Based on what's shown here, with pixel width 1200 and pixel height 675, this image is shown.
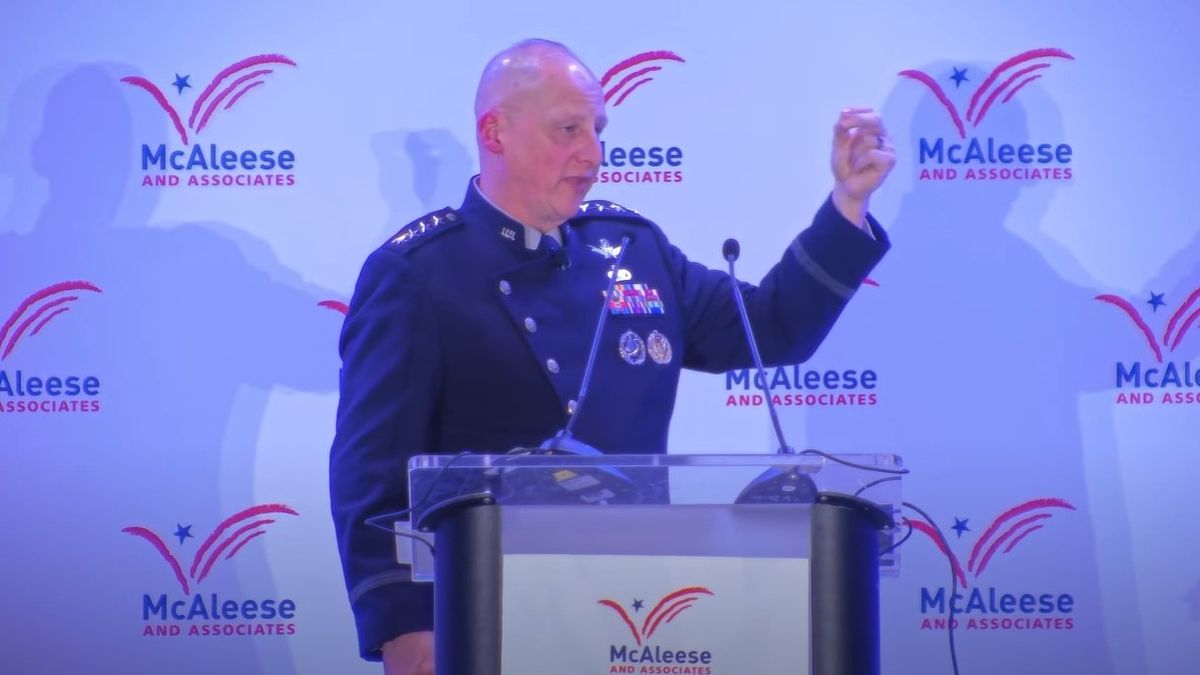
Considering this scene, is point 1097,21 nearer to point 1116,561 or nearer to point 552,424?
point 1116,561

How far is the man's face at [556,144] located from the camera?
102 inches

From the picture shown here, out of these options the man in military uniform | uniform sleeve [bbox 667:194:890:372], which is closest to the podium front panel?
the man in military uniform

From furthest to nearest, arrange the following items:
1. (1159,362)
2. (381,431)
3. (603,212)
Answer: (1159,362) → (603,212) → (381,431)

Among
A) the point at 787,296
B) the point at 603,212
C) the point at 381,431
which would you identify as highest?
the point at 603,212

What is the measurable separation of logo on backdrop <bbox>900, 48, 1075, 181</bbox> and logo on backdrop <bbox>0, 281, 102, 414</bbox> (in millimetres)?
2086

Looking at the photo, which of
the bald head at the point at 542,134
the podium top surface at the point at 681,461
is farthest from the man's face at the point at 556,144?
the podium top surface at the point at 681,461

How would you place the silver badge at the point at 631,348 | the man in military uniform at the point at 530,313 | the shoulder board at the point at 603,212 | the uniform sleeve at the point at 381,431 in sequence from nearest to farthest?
the uniform sleeve at the point at 381,431 → the man in military uniform at the point at 530,313 → the silver badge at the point at 631,348 → the shoulder board at the point at 603,212

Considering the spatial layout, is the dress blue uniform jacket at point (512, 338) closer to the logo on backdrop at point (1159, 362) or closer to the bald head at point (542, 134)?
the bald head at point (542, 134)

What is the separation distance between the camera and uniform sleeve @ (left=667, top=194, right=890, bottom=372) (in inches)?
98.0

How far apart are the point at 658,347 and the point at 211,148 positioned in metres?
1.43

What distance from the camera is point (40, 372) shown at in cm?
335

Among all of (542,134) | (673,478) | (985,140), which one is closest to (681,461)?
(673,478)

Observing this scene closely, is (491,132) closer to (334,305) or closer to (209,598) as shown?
(334,305)

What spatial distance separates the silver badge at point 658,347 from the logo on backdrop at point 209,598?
1.21 m
